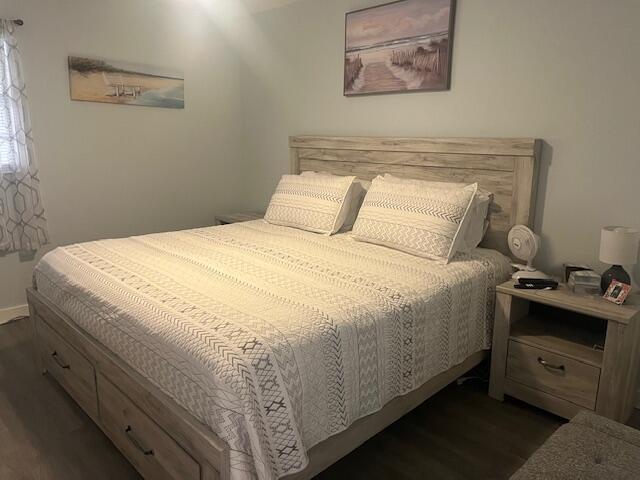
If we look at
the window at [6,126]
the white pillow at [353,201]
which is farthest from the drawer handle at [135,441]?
the window at [6,126]

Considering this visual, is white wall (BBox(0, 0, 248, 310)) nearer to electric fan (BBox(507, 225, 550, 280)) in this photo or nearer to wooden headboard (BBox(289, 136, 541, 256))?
wooden headboard (BBox(289, 136, 541, 256))

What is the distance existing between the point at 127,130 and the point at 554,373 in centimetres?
326

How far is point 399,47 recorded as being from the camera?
3.01 meters

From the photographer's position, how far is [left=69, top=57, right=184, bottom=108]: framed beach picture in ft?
10.9

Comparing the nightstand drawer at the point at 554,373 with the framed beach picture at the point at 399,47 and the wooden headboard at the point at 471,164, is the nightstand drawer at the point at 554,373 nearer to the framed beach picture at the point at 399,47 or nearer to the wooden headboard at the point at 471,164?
the wooden headboard at the point at 471,164

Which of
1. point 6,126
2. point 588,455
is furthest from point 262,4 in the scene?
point 588,455

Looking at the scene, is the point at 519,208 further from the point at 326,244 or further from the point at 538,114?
the point at 326,244

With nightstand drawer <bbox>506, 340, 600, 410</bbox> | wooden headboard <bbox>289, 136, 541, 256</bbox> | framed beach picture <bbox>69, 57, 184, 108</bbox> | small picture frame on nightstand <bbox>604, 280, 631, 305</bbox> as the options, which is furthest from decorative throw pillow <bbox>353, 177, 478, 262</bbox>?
framed beach picture <bbox>69, 57, 184, 108</bbox>

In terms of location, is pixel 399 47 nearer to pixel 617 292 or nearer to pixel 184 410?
pixel 617 292

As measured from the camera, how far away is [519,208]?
254cm

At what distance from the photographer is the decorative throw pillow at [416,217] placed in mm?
2379

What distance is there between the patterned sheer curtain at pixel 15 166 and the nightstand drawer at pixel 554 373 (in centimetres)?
307

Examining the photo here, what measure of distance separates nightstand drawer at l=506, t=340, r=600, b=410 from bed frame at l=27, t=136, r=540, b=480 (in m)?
0.20

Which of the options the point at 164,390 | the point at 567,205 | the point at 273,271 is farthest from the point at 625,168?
the point at 164,390
